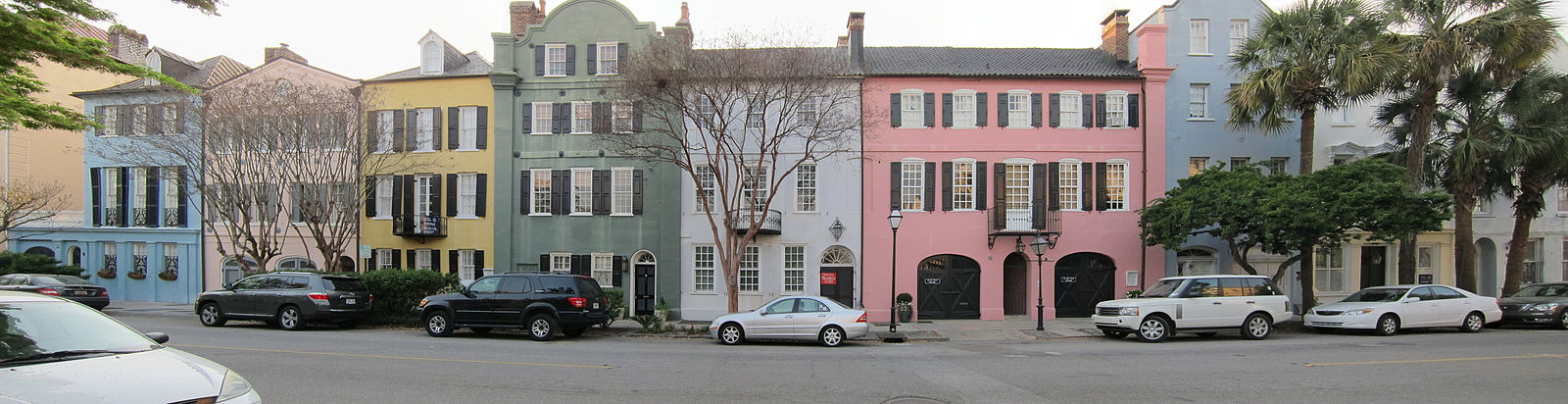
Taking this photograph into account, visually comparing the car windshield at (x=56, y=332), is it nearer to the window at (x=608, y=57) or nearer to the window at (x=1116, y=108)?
the window at (x=608, y=57)

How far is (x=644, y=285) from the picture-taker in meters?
25.0

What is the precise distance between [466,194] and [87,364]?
21116 millimetres

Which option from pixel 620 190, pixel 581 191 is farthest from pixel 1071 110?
pixel 581 191

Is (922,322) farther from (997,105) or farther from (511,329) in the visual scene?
(511,329)

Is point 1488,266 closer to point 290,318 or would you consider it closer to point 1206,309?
point 1206,309

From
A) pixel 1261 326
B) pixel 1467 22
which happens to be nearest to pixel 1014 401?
pixel 1261 326

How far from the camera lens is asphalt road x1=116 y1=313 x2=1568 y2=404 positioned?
973cm

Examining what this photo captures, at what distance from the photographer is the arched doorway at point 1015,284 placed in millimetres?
24781

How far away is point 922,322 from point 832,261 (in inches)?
132

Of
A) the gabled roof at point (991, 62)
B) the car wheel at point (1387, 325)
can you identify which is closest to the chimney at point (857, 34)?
the gabled roof at point (991, 62)

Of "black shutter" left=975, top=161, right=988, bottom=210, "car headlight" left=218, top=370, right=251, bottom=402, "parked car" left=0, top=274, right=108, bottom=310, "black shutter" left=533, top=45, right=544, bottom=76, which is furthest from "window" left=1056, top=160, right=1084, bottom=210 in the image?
"parked car" left=0, top=274, right=108, bottom=310

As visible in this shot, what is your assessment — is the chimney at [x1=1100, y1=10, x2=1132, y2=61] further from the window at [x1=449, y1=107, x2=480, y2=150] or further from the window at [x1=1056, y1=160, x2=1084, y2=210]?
the window at [x1=449, y1=107, x2=480, y2=150]

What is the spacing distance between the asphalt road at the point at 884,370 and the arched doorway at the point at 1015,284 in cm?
751

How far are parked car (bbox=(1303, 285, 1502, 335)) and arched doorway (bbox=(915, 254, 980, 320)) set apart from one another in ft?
28.0
